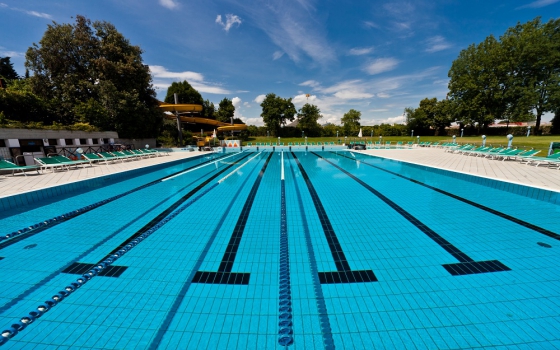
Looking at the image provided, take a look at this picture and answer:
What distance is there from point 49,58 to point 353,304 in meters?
21.1

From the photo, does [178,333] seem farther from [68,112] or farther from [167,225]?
[68,112]

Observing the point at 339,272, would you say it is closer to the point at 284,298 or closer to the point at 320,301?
the point at 320,301

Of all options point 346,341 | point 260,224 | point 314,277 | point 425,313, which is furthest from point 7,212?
point 425,313

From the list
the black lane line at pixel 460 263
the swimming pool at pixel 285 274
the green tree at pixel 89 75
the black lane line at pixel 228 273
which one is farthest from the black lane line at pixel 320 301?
the green tree at pixel 89 75

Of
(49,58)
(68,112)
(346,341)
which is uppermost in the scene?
(49,58)

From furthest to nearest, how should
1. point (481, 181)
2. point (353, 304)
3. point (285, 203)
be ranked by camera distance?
point (481, 181), point (285, 203), point (353, 304)

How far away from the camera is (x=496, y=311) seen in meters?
1.96

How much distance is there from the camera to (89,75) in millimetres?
14289

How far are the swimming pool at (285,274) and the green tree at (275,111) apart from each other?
2818cm

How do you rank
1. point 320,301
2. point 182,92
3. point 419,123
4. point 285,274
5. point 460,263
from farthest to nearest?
point 419,123 < point 182,92 < point 460,263 < point 285,274 < point 320,301

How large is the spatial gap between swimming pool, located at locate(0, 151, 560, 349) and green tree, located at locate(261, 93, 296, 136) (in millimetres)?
28184

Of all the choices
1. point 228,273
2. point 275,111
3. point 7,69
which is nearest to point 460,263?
point 228,273

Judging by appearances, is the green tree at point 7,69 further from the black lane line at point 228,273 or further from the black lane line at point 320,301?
the black lane line at point 320,301

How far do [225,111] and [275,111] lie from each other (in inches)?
308
